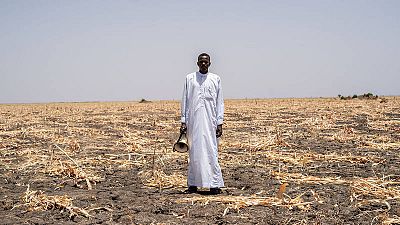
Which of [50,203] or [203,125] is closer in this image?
[50,203]

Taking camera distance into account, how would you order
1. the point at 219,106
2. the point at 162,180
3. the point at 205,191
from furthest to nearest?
the point at 162,180
the point at 219,106
the point at 205,191

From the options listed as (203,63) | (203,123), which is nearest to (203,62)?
(203,63)

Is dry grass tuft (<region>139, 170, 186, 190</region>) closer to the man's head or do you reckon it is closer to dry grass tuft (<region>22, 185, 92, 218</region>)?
dry grass tuft (<region>22, 185, 92, 218</region>)

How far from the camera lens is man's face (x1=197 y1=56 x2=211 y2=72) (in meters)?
6.54

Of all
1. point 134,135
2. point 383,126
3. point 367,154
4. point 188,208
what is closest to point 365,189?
point 188,208

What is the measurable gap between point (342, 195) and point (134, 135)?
9.06m

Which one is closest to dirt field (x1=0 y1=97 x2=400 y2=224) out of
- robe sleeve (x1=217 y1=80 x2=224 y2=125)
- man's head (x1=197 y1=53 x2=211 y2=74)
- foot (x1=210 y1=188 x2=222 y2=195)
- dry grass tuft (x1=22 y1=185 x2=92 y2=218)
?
dry grass tuft (x1=22 y1=185 x2=92 y2=218)

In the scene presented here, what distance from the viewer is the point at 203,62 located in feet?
21.4

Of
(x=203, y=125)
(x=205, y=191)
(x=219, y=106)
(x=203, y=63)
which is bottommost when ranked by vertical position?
(x=205, y=191)

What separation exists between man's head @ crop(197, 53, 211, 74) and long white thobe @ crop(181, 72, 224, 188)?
84 mm

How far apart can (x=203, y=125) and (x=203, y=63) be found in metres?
0.83

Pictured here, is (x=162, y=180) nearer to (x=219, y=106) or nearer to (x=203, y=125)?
(x=203, y=125)

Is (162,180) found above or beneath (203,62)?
beneath

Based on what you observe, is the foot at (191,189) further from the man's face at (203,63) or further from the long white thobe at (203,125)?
the man's face at (203,63)
